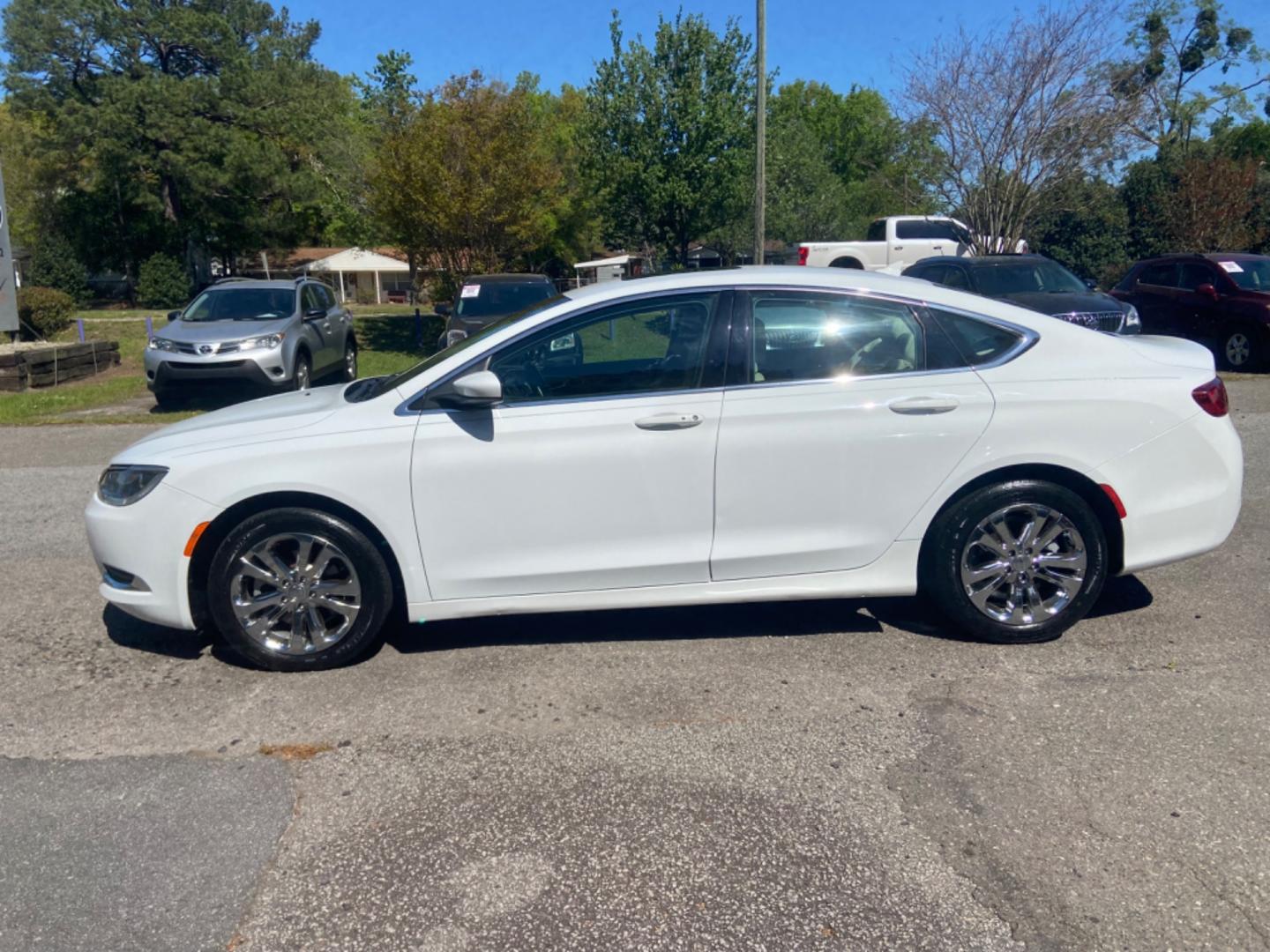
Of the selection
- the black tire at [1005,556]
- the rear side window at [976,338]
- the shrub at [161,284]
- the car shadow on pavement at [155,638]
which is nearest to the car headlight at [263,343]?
the car shadow on pavement at [155,638]

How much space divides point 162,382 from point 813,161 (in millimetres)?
30034

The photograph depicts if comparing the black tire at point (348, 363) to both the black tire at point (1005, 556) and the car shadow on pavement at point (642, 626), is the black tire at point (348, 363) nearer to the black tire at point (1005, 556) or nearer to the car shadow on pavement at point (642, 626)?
the car shadow on pavement at point (642, 626)

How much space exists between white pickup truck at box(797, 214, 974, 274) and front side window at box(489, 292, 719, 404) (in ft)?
61.7

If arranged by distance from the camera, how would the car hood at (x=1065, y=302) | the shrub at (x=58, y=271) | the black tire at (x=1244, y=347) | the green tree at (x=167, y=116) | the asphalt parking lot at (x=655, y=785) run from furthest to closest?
the shrub at (x=58, y=271) → the green tree at (x=167, y=116) → the black tire at (x=1244, y=347) → the car hood at (x=1065, y=302) → the asphalt parking lot at (x=655, y=785)

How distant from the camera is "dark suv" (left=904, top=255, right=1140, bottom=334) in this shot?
1206 centimetres

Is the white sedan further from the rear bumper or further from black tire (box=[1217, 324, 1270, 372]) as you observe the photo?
black tire (box=[1217, 324, 1270, 372])

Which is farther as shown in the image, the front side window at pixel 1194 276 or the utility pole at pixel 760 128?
the utility pole at pixel 760 128

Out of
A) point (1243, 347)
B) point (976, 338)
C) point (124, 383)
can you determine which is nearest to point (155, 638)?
point (976, 338)

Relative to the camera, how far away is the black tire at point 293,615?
14.4 ft

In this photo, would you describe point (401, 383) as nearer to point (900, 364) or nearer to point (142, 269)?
point (900, 364)

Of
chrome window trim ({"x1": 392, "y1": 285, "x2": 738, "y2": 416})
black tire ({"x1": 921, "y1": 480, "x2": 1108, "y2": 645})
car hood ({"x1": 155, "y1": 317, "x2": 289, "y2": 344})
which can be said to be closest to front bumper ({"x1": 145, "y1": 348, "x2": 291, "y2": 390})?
car hood ({"x1": 155, "y1": 317, "x2": 289, "y2": 344})

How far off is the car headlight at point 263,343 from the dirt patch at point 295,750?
982 centimetres

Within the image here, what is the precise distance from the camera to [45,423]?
1220 centimetres

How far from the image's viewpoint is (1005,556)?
462cm
